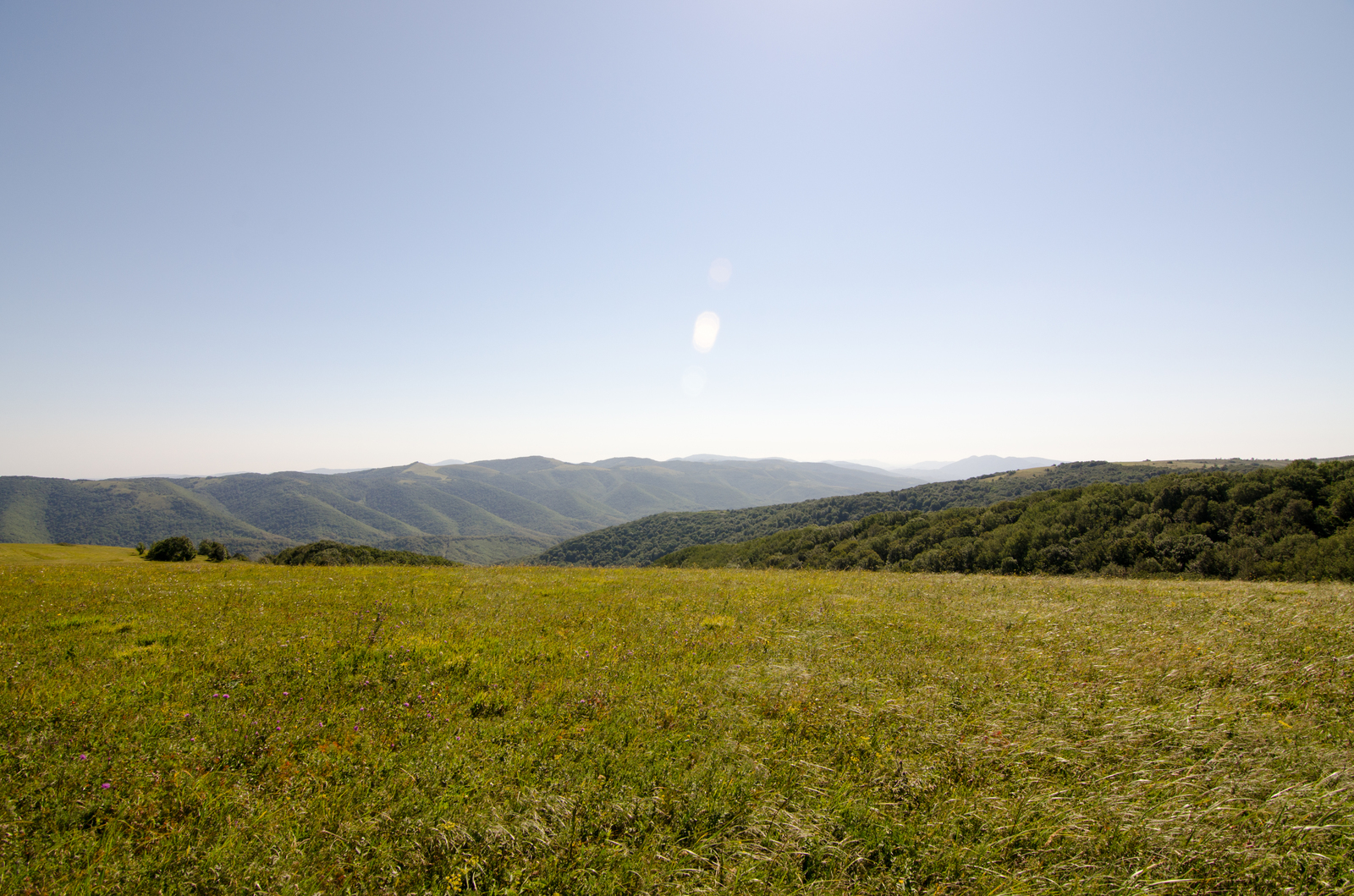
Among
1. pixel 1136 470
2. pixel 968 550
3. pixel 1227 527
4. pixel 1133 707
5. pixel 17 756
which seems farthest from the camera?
pixel 1136 470

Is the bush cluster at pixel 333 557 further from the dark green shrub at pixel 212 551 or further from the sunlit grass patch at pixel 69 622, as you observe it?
the sunlit grass patch at pixel 69 622

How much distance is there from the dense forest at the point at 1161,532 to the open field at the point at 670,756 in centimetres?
2256

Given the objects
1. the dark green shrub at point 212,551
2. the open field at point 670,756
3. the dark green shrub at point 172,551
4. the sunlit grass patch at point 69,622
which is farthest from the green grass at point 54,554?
the open field at point 670,756

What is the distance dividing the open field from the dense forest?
22.6 meters

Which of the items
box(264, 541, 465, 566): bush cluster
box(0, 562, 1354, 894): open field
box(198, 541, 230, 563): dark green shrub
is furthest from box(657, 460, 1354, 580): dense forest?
box(198, 541, 230, 563): dark green shrub

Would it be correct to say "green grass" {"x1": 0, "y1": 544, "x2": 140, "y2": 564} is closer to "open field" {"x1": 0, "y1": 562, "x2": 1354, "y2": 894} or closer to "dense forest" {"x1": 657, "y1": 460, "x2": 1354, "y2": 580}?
"open field" {"x1": 0, "y1": 562, "x2": 1354, "y2": 894}

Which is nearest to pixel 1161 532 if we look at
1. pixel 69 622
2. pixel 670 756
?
pixel 670 756

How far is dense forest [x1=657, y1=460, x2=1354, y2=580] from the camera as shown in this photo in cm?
3019

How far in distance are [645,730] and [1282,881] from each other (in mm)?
5748

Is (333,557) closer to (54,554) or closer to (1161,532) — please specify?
(54,554)

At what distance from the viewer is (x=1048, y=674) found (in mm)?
8172

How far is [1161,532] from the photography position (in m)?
39.2

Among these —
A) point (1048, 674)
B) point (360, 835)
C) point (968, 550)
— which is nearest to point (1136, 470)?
point (968, 550)

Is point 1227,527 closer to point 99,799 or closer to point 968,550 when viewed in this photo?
point 968,550
